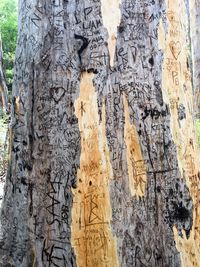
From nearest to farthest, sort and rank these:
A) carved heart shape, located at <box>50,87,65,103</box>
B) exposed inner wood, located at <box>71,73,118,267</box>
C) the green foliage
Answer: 1. exposed inner wood, located at <box>71,73,118,267</box>
2. carved heart shape, located at <box>50,87,65,103</box>
3. the green foliage

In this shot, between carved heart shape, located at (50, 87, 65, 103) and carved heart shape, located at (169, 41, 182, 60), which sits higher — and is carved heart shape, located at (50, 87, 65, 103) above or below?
below

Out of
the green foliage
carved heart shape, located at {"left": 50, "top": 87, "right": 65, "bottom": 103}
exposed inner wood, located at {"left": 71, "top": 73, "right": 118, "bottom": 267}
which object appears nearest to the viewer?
exposed inner wood, located at {"left": 71, "top": 73, "right": 118, "bottom": 267}

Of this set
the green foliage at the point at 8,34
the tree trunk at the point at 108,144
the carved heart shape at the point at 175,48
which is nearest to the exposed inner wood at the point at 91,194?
the tree trunk at the point at 108,144

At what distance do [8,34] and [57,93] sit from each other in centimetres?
1778

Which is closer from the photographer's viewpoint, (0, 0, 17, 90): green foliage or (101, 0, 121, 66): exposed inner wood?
(101, 0, 121, 66): exposed inner wood

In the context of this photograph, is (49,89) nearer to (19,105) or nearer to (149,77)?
(19,105)

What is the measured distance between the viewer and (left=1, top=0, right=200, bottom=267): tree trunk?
2.46 meters

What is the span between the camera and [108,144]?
8.16 ft

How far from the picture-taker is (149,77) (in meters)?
2.52

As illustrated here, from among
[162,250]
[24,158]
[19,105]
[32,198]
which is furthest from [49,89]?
[162,250]

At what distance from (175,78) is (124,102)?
347mm

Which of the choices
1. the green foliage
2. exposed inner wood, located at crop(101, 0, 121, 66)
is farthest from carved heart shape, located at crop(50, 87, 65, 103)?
the green foliage

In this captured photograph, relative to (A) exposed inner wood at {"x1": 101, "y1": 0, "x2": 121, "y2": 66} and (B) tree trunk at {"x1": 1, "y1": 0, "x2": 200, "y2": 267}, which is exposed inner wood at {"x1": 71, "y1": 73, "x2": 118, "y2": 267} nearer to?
(B) tree trunk at {"x1": 1, "y1": 0, "x2": 200, "y2": 267}

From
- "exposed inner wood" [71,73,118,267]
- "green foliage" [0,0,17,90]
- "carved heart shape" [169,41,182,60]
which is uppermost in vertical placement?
"green foliage" [0,0,17,90]
